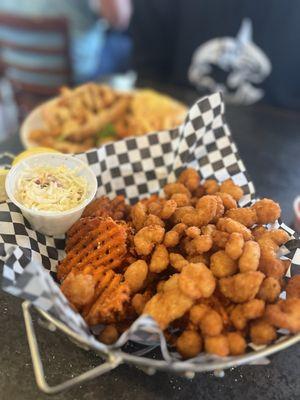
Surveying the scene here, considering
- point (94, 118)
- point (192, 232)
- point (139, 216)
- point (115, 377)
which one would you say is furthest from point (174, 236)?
point (94, 118)

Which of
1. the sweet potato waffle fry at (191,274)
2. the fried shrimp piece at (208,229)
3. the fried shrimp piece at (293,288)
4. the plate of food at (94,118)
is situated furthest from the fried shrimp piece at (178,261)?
the plate of food at (94,118)

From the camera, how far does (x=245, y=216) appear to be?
150 cm

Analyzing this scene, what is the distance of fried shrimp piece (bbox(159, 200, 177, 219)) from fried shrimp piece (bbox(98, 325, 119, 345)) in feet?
1.50

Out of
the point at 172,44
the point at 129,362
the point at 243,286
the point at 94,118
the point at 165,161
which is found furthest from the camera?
the point at 172,44

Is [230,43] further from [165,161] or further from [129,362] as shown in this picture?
[129,362]

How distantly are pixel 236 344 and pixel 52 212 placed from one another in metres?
0.73

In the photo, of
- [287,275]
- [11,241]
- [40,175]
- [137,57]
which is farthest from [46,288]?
[137,57]

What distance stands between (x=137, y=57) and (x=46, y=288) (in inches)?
125

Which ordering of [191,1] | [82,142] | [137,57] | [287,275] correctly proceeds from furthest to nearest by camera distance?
[137,57] → [191,1] → [82,142] → [287,275]

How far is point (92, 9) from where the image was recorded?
3385 mm

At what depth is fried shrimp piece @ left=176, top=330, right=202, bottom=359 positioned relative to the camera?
1216 millimetres

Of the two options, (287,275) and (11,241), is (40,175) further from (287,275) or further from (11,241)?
(287,275)

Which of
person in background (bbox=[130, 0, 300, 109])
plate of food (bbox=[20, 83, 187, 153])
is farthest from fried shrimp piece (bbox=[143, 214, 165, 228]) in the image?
person in background (bbox=[130, 0, 300, 109])

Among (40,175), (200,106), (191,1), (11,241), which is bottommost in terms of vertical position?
(11,241)
